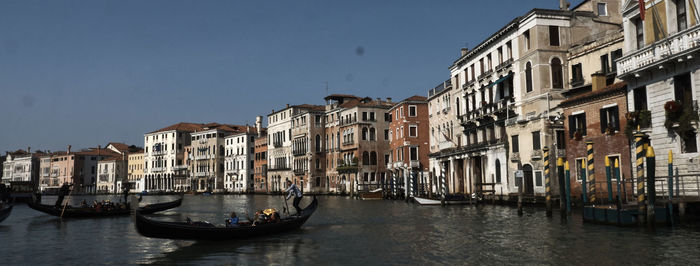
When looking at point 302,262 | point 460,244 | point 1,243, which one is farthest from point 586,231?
point 1,243

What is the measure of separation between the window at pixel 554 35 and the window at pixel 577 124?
19.0ft

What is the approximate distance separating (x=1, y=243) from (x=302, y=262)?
36.2 feet

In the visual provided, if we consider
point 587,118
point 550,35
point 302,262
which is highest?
point 550,35

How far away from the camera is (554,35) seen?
2861cm

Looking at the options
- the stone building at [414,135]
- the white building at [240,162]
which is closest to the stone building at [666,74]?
the stone building at [414,135]

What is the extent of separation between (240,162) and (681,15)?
231 feet

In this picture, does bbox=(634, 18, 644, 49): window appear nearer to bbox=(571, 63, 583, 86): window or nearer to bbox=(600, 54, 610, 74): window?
bbox=(600, 54, 610, 74): window

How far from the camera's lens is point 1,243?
17.3 metres

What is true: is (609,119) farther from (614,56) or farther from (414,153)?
(414,153)

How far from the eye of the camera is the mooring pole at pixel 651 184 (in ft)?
47.0

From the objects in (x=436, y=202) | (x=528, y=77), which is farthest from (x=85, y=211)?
(x=528, y=77)

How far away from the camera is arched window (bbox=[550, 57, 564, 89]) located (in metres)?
28.1

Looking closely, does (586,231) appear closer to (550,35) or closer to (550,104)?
(550,104)

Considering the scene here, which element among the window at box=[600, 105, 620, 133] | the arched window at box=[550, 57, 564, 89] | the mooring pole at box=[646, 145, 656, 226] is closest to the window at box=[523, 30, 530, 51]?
the arched window at box=[550, 57, 564, 89]
